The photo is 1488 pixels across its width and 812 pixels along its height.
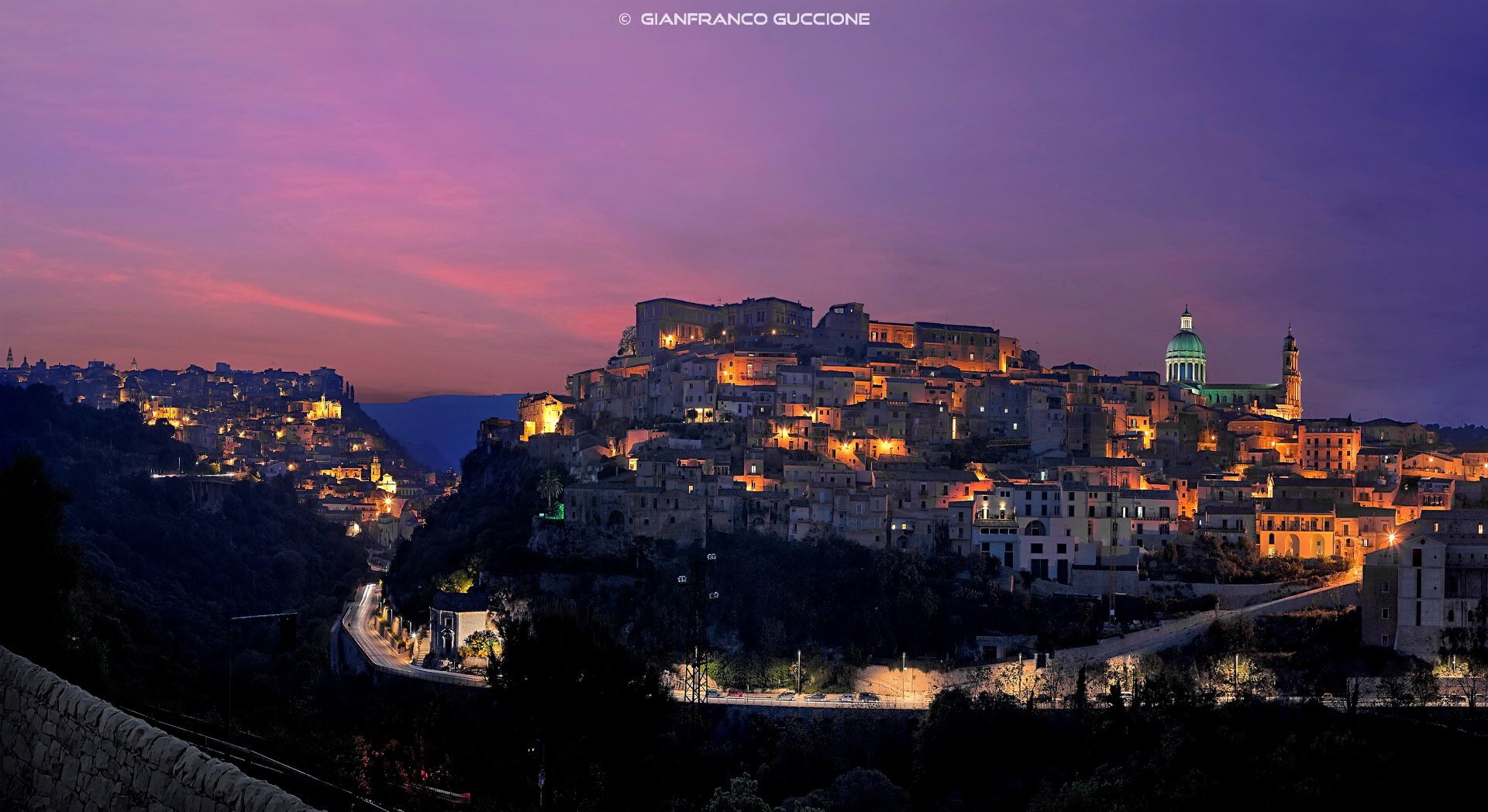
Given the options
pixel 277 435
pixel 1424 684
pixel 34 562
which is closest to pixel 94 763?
pixel 34 562

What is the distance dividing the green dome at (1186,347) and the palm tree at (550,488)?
1534 inches

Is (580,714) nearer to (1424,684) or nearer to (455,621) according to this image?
(455,621)

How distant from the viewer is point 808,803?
2748 centimetres

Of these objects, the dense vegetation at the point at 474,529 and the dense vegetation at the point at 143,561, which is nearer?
the dense vegetation at the point at 143,561

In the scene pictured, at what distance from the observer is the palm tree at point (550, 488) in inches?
2035

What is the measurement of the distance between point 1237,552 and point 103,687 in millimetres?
36260

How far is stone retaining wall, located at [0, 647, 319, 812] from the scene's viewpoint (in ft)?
20.1

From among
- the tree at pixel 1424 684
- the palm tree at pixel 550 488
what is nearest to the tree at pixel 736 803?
the tree at pixel 1424 684

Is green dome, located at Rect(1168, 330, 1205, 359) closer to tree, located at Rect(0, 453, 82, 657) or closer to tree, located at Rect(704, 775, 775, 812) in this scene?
tree, located at Rect(704, 775, 775, 812)

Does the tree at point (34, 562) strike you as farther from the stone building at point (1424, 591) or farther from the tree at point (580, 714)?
the stone building at point (1424, 591)

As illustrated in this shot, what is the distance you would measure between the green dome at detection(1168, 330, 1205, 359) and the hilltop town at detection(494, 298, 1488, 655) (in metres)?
0.10

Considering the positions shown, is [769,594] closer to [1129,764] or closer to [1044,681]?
[1044,681]

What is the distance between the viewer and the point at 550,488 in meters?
51.9

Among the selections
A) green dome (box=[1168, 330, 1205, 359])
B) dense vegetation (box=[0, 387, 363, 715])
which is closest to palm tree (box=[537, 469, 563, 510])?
dense vegetation (box=[0, 387, 363, 715])
